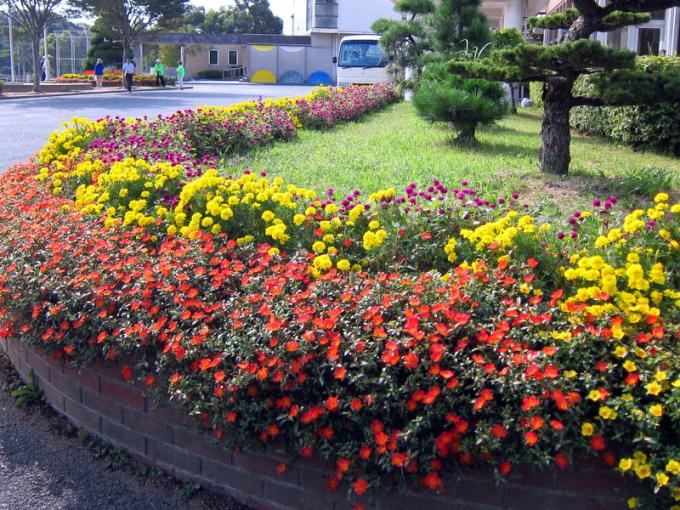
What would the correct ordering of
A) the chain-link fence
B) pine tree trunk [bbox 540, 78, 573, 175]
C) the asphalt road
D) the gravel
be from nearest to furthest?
the gravel < pine tree trunk [bbox 540, 78, 573, 175] < the asphalt road < the chain-link fence

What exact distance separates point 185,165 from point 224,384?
141 inches

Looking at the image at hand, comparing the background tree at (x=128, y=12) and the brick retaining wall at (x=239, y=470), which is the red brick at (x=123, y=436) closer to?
the brick retaining wall at (x=239, y=470)

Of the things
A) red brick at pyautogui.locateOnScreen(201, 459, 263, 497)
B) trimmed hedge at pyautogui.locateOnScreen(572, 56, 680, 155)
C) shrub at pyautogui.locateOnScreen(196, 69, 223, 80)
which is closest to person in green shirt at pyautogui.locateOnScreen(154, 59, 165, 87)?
shrub at pyautogui.locateOnScreen(196, 69, 223, 80)

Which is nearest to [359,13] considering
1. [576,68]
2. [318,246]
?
[576,68]

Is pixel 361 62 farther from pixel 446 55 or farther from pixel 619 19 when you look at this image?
pixel 619 19

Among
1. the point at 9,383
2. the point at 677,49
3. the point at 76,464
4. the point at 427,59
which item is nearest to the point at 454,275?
the point at 76,464

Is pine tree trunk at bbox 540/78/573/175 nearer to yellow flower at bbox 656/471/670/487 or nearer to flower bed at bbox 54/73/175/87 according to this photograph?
yellow flower at bbox 656/471/670/487

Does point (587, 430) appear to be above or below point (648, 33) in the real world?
below

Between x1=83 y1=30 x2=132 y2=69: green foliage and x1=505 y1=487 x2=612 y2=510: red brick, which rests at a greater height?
x1=83 y1=30 x2=132 y2=69: green foliage

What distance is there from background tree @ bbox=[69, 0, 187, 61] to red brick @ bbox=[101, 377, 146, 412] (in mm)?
38038

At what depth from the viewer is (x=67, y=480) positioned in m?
3.39

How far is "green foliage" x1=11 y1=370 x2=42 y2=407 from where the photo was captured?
406 cm

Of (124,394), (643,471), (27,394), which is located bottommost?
(27,394)

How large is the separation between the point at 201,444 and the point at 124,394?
0.49 metres
